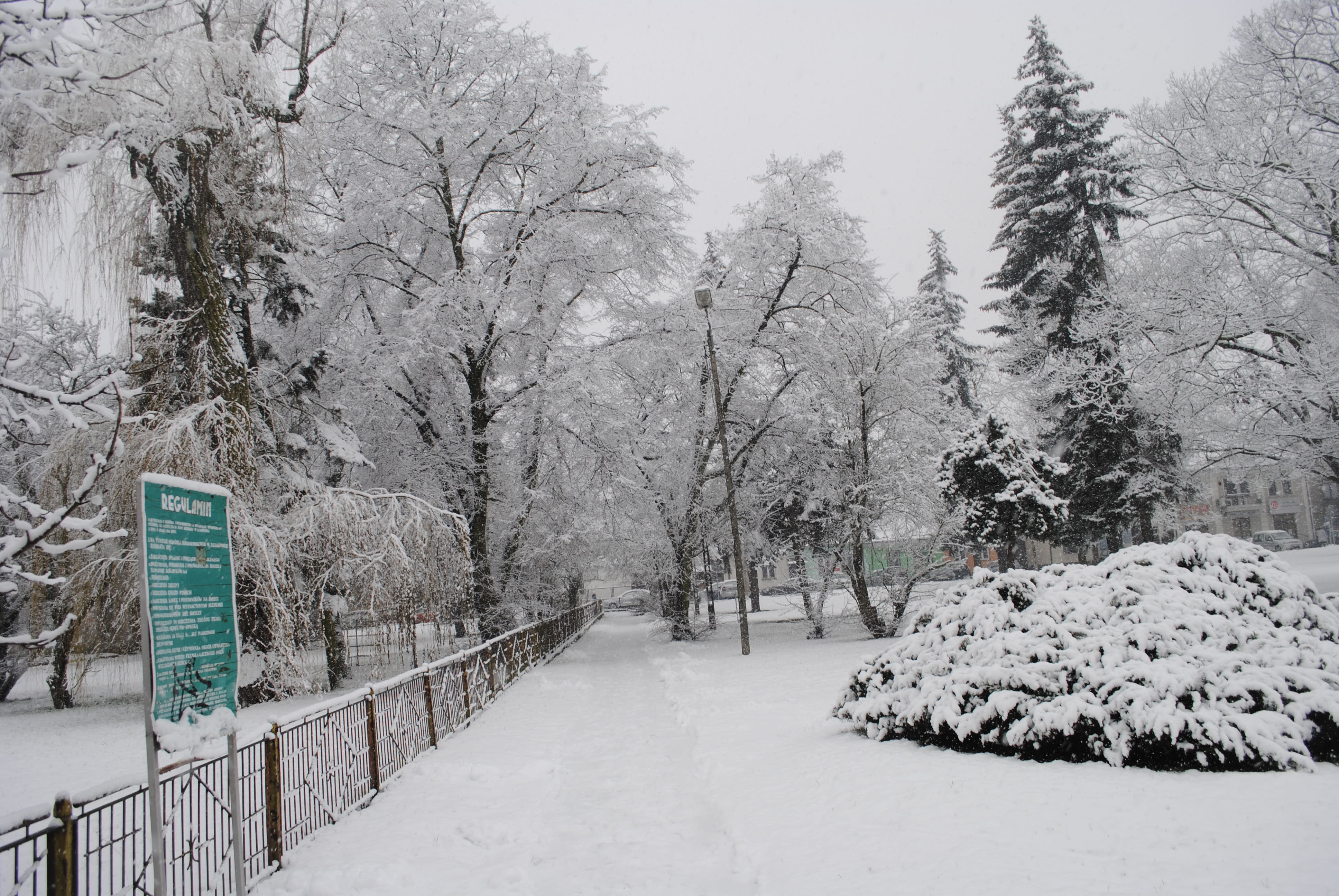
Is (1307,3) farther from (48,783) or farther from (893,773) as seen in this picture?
(48,783)

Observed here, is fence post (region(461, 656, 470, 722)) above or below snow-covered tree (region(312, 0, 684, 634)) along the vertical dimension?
below

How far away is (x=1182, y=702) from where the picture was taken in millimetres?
5801

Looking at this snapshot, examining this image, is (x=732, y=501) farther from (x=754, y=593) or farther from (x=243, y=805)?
(x=754, y=593)

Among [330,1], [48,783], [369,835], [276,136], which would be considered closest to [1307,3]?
[330,1]

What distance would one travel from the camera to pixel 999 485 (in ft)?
58.2

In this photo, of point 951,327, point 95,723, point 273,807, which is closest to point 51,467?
point 95,723

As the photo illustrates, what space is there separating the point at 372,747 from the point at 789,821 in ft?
13.7

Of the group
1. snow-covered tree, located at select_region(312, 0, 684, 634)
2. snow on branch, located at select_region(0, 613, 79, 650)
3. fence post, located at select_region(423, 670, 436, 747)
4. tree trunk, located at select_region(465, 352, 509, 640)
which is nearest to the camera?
snow on branch, located at select_region(0, 613, 79, 650)

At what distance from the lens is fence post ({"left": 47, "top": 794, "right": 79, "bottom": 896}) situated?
3.36m

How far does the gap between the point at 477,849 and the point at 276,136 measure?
10.6 metres

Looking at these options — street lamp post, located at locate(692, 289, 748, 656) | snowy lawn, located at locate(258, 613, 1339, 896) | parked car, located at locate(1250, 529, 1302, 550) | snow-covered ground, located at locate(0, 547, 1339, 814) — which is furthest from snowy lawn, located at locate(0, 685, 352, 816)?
parked car, located at locate(1250, 529, 1302, 550)

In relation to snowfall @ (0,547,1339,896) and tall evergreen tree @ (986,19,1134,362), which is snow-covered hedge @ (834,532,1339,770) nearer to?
snowfall @ (0,547,1339,896)

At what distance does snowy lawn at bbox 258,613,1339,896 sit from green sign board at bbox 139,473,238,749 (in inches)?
76.4

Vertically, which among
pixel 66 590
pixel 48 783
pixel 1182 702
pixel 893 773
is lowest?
pixel 48 783
